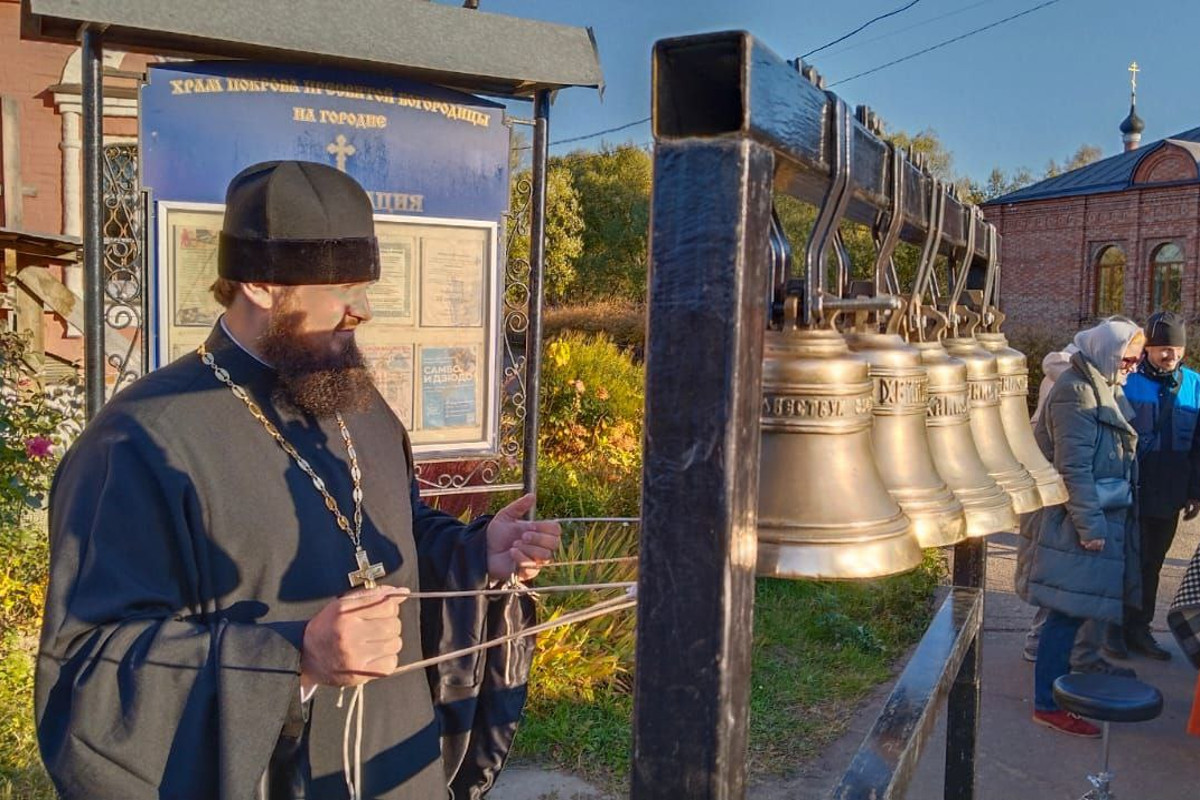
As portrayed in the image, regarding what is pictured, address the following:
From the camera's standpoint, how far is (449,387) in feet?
14.0

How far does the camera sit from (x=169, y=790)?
5.70 feet

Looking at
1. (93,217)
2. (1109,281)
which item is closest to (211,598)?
(93,217)

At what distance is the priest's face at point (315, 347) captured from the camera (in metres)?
2.07

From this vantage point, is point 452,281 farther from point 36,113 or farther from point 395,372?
point 36,113

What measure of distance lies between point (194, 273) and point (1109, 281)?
85.9 feet

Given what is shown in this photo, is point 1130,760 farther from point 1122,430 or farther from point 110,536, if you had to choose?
point 110,536

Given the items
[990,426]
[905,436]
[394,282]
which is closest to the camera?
[905,436]

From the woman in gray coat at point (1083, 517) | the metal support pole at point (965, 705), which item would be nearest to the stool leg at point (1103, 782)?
the woman in gray coat at point (1083, 517)

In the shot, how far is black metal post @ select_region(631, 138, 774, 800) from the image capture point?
107cm

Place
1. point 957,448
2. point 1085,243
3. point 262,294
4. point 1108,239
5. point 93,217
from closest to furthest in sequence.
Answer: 1. point 957,448
2. point 262,294
3. point 93,217
4. point 1108,239
5. point 1085,243

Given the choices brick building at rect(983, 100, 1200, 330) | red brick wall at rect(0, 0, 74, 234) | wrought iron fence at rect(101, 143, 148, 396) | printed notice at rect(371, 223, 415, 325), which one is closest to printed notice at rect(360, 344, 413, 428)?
printed notice at rect(371, 223, 415, 325)

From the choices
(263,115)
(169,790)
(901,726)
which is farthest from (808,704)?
(169,790)

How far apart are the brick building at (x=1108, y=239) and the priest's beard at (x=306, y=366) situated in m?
23.5

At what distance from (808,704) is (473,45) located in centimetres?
344
